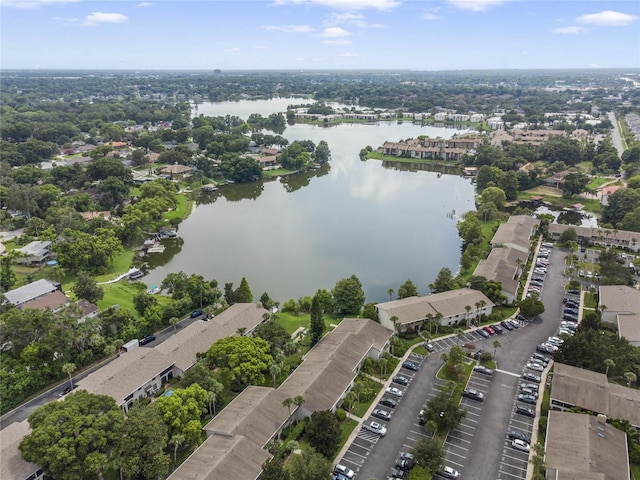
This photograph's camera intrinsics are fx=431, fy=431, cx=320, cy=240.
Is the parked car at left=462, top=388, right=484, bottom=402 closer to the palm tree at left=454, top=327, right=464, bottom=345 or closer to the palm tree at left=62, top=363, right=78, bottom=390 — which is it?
the palm tree at left=454, top=327, right=464, bottom=345

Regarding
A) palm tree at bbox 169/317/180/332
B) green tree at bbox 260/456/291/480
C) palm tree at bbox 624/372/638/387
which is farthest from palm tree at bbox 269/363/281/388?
palm tree at bbox 624/372/638/387

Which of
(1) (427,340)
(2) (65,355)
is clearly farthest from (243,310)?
(1) (427,340)

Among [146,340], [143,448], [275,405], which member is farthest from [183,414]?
[146,340]

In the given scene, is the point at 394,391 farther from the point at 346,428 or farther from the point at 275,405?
the point at 275,405

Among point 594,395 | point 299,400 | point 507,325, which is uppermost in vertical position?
point 299,400

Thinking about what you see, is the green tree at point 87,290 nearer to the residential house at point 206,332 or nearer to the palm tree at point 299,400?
the residential house at point 206,332

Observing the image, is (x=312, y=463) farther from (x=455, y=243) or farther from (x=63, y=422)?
(x=455, y=243)

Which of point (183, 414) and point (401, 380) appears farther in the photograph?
point (401, 380)
